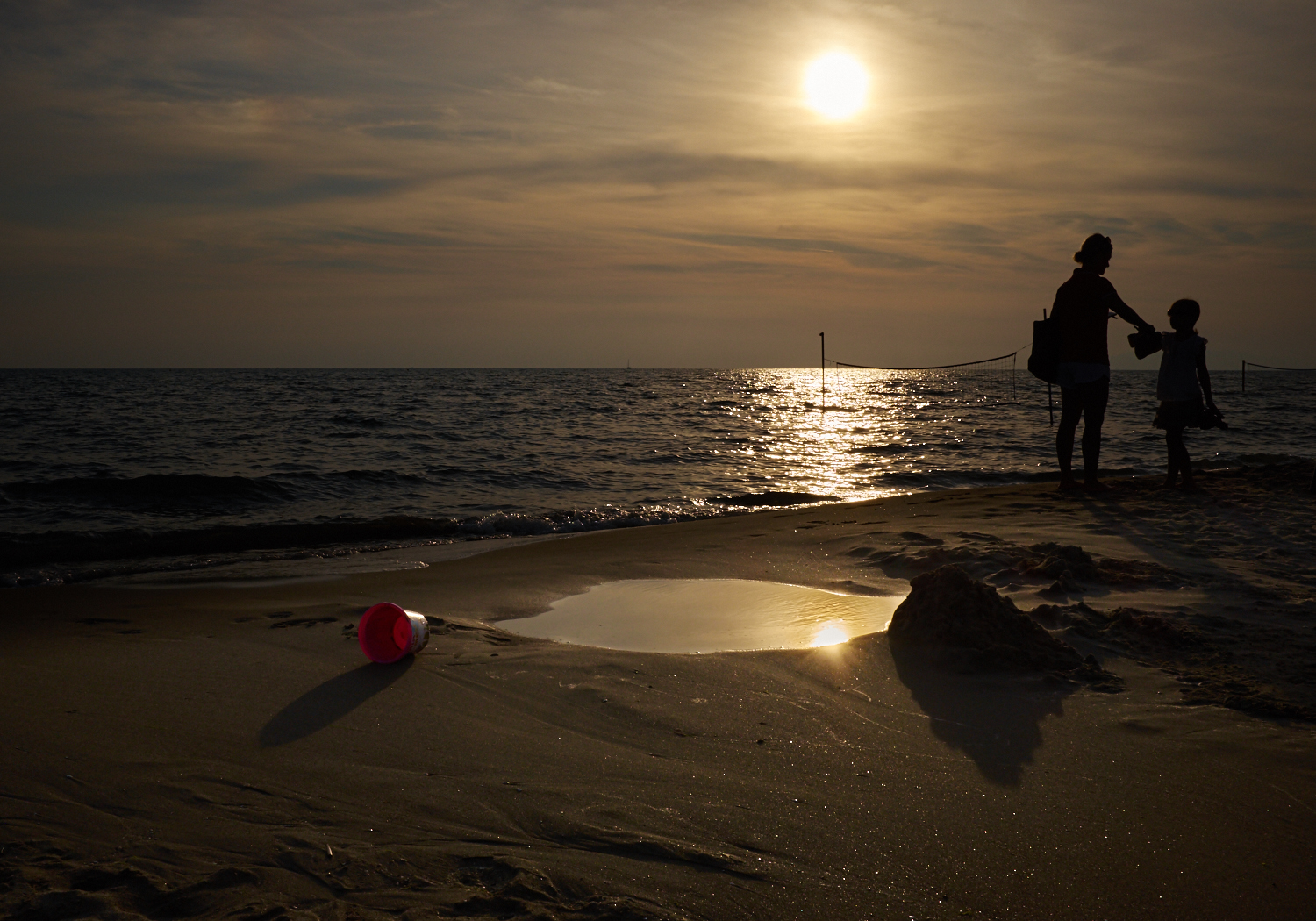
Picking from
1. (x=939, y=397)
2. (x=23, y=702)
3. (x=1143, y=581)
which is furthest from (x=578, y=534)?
(x=939, y=397)

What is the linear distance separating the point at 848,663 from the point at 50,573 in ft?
20.9

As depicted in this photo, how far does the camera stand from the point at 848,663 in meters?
3.30

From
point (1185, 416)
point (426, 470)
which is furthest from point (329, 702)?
point (426, 470)

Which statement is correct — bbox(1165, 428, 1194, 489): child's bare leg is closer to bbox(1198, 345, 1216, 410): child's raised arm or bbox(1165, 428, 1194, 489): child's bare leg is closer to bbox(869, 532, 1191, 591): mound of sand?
bbox(1198, 345, 1216, 410): child's raised arm

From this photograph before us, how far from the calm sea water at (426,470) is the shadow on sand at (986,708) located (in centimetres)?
510

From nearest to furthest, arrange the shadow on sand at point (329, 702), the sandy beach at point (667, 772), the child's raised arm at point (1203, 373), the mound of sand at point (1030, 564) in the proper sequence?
the sandy beach at point (667, 772)
the shadow on sand at point (329, 702)
the mound of sand at point (1030, 564)
the child's raised arm at point (1203, 373)

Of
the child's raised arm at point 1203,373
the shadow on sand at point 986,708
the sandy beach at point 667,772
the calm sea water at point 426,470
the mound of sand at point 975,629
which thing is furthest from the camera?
the calm sea water at point 426,470

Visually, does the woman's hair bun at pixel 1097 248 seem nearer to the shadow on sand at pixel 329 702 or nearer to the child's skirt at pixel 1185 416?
the child's skirt at pixel 1185 416

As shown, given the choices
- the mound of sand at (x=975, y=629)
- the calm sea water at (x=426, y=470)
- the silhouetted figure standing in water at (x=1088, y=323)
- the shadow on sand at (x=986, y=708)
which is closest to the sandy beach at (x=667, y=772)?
the shadow on sand at (x=986, y=708)

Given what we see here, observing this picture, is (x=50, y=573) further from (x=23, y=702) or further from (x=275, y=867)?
(x=275, y=867)

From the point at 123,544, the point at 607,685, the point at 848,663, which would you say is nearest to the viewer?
the point at 607,685

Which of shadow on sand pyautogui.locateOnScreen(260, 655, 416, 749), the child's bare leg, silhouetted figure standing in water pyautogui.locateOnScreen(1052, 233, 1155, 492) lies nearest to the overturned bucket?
shadow on sand pyautogui.locateOnScreen(260, 655, 416, 749)

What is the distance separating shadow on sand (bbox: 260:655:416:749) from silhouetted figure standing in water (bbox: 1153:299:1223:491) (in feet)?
21.5

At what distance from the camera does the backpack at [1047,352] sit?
725 centimetres
